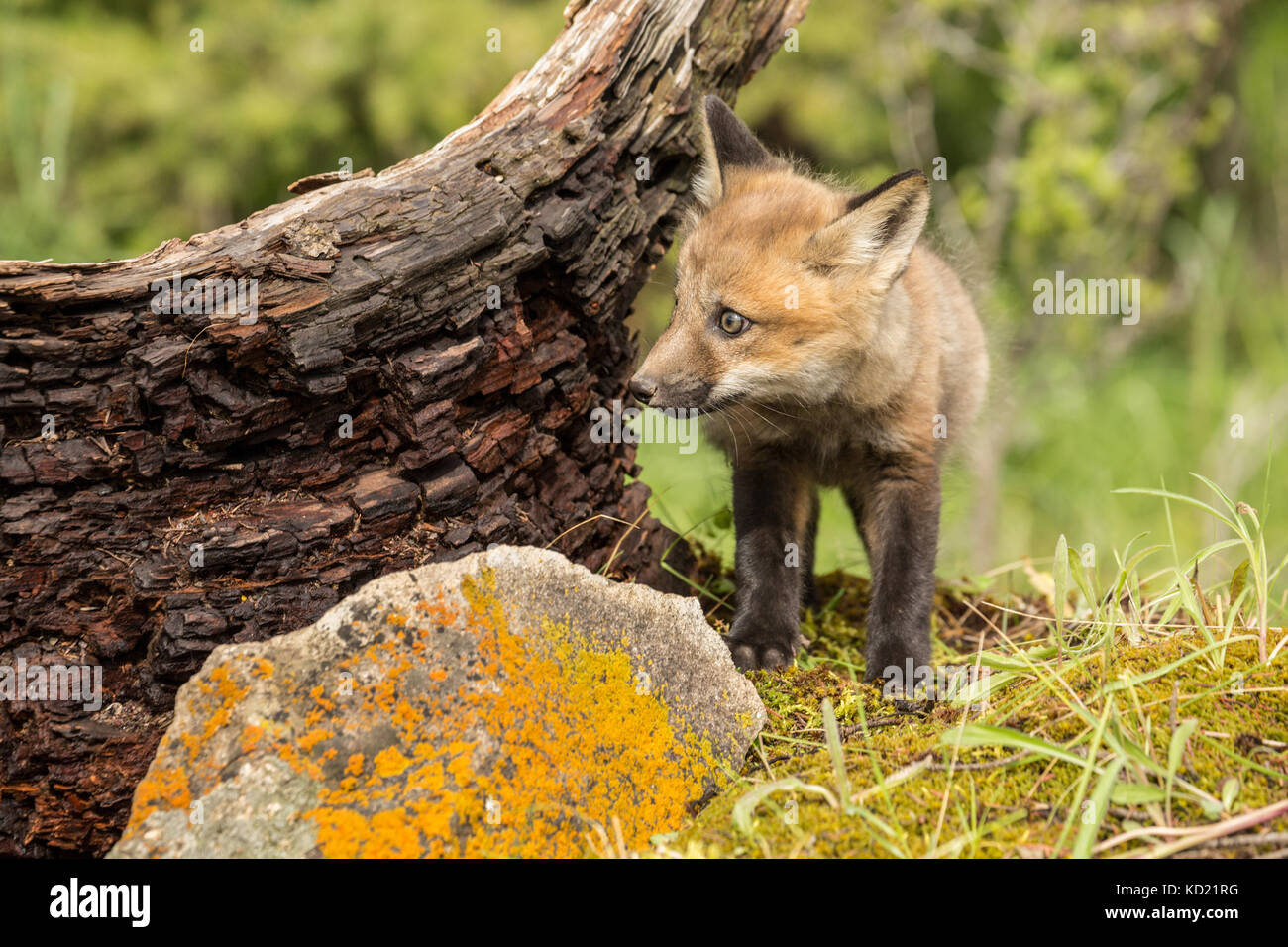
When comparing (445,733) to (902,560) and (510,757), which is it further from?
(902,560)

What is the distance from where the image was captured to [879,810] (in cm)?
240

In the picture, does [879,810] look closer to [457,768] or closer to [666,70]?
[457,768]

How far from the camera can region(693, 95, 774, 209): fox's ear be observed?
3809 mm

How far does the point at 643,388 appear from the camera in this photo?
131 inches

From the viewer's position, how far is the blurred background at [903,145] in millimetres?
6695

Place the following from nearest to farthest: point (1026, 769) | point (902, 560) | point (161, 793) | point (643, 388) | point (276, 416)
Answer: point (161, 793), point (1026, 769), point (276, 416), point (643, 388), point (902, 560)

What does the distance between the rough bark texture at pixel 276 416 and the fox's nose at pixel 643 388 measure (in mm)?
237

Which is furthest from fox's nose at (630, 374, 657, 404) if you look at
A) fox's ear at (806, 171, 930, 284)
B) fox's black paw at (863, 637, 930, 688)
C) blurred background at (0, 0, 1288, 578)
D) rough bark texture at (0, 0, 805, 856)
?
blurred background at (0, 0, 1288, 578)

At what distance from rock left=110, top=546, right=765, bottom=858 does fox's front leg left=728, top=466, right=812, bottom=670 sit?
0.79 meters

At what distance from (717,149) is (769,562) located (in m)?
1.56

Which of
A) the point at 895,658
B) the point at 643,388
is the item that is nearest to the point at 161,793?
the point at 643,388

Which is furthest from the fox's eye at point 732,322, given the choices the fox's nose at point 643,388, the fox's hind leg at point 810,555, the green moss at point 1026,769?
the green moss at point 1026,769

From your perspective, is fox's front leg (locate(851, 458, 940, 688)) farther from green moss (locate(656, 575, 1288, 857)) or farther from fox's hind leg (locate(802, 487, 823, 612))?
green moss (locate(656, 575, 1288, 857))

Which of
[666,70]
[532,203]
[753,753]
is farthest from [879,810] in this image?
[666,70]
